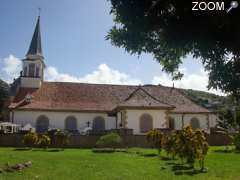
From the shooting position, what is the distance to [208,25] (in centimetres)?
720

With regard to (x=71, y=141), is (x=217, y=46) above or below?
above

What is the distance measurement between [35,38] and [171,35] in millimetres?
39569

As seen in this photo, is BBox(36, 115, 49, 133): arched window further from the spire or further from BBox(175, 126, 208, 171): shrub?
BBox(175, 126, 208, 171): shrub

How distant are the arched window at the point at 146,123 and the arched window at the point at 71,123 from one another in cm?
885

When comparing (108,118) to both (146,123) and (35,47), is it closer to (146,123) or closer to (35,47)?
(146,123)

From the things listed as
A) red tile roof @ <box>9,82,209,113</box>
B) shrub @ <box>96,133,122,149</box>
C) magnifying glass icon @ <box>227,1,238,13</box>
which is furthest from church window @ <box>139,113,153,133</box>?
magnifying glass icon @ <box>227,1,238,13</box>

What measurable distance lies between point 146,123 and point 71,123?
970 cm

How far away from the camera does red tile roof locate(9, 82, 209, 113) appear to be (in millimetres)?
36312

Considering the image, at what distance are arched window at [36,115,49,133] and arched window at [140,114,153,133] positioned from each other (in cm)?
1171

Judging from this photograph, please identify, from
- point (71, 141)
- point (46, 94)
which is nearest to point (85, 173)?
point (71, 141)

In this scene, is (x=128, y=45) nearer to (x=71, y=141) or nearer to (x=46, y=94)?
(x=71, y=141)

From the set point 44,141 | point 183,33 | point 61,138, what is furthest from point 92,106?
point 183,33

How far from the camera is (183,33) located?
303 inches

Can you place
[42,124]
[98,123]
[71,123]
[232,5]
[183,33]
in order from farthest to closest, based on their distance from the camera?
[98,123] → [71,123] → [42,124] → [183,33] → [232,5]
